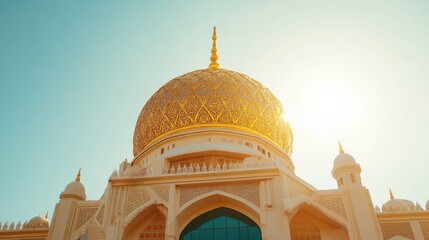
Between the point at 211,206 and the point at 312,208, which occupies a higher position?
the point at 211,206

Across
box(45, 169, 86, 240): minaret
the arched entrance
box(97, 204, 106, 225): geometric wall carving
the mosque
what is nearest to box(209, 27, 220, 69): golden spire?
the mosque

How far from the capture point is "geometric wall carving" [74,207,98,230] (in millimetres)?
10102

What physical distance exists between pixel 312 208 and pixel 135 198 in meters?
4.25

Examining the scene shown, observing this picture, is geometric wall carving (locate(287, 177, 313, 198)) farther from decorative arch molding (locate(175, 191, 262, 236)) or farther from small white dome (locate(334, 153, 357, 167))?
small white dome (locate(334, 153, 357, 167))

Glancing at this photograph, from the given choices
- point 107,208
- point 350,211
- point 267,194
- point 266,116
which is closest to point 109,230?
point 107,208

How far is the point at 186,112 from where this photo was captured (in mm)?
12828

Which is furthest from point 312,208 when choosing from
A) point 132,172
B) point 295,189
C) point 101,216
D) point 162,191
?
point 101,216

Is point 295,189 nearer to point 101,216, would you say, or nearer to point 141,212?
point 141,212

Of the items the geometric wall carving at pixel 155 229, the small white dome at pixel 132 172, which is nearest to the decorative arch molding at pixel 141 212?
the geometric wall carving at pixel 155 229

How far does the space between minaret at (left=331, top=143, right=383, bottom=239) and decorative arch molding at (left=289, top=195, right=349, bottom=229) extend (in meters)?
0.28

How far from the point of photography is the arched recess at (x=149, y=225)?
31.1 feet

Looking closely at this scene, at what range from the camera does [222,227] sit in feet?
31.0

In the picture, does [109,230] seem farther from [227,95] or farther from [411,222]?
[411,222]

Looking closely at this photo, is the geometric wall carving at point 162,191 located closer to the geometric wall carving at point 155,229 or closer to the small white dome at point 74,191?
the geometric wall carving at point 155,229
